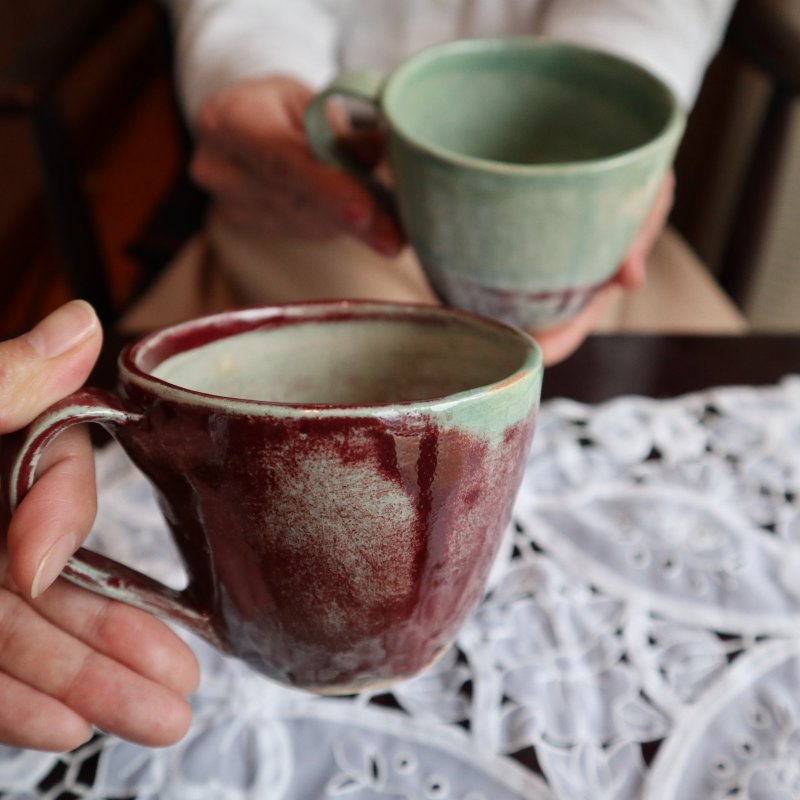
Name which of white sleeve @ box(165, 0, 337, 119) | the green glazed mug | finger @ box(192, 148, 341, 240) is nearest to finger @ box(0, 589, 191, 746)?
the green glazed mug

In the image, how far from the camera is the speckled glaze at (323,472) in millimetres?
220

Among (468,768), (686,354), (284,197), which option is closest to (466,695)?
(468,768)

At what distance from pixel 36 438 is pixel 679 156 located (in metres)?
1.06

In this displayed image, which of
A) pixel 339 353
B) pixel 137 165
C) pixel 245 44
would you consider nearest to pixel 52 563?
pixel 339 353

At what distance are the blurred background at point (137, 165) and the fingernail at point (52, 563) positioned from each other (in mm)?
503

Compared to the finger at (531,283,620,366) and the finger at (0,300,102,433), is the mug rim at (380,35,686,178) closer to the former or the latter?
the finger at (531,283,620,366)

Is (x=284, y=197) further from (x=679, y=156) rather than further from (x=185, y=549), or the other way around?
(x=679, y=156)

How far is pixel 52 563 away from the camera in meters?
0.23

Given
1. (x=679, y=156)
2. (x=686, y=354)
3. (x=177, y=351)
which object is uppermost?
(x=177, y=351)

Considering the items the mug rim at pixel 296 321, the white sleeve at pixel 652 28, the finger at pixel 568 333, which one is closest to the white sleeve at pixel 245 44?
the white sleeve at pixel 652 28

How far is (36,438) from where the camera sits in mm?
229

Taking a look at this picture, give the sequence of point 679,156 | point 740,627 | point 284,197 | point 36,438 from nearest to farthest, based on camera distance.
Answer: point 36,438, point 740,627, point 284,197, point 679,156

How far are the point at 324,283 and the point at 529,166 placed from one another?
11.2 inches

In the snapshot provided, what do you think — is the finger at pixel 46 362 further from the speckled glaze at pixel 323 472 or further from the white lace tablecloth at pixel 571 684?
the white lace tablecloth at pixel 571 684
